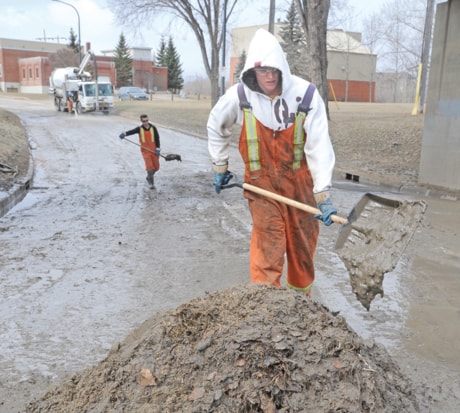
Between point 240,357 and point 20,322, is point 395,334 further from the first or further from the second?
point 20,322

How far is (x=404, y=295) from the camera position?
5262mm

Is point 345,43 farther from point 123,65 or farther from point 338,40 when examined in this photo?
point 123,65

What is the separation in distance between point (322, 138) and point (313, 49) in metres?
12.2

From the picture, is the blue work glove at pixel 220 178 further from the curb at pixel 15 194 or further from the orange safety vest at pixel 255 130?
the curb at pixel 15 194

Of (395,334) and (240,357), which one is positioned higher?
(240,357)

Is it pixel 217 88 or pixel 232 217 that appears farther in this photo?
pixel 217 88

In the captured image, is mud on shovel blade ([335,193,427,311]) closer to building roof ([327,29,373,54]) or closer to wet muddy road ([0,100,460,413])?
wet muddy road ([0,100,460,413])

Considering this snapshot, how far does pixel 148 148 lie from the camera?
10.8 m

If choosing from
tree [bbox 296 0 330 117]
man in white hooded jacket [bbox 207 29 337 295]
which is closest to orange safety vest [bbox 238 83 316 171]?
man in white hooded jacket [bbox 207 29 337 295]

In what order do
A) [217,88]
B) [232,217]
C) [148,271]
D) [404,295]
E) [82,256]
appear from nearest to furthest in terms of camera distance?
1. [404,295]
2. [148,271]
3. [82,256]
4. [232,217]
5. [217,88]

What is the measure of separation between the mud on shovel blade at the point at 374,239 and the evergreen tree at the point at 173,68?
74089 mm

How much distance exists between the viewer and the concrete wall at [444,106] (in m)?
10.4

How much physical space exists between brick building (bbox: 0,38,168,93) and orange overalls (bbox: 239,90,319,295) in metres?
67.2

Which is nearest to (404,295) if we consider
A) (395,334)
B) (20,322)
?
(395,334)
